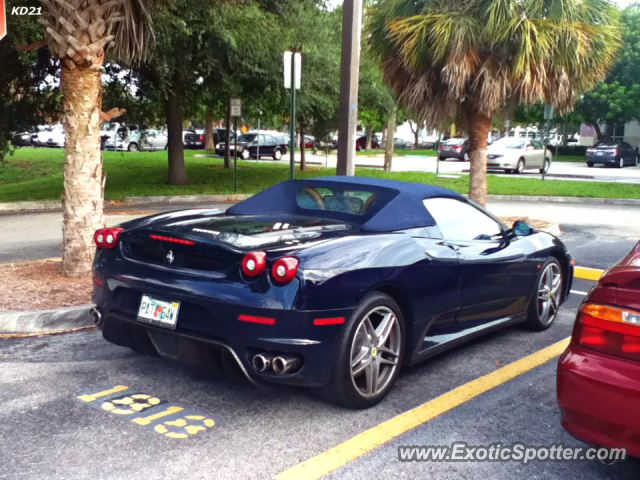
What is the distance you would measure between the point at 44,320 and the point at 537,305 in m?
4.12

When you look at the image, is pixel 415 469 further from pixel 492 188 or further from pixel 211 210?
pixel 492 188

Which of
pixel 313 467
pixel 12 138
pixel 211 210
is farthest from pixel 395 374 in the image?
pixel 12 138

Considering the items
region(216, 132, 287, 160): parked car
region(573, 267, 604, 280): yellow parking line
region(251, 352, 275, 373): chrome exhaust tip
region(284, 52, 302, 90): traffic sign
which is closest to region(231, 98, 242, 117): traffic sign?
region(284, 52, 302, 90): traffic sign

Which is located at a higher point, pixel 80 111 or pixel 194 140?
pixel 194 140

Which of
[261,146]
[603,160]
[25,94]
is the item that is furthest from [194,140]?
[25,94]

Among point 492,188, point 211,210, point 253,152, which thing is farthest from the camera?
point 253,152

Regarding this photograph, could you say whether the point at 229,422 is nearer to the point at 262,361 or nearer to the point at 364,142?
the point at 262,361

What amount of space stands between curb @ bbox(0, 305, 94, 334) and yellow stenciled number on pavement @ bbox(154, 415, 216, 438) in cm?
232

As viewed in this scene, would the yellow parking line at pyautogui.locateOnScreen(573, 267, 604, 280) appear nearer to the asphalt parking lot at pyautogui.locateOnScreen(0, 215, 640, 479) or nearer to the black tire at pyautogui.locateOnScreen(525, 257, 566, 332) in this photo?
the black tire at pyautogui.locateOnScreen(525, 257, 566, 332)

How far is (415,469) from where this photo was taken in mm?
3354

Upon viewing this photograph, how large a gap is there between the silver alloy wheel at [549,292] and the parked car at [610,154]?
111 feet

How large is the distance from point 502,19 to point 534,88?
4.34 feet

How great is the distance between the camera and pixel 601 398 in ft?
9.73

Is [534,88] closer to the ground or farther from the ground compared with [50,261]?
farther from the ground
